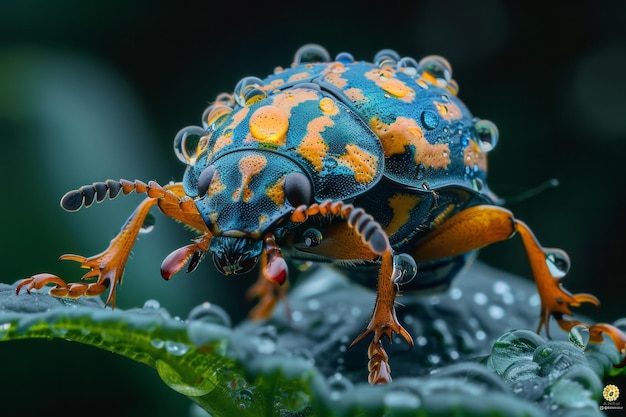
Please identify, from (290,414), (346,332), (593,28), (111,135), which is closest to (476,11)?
(593,28)

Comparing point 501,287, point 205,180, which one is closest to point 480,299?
point 501,287

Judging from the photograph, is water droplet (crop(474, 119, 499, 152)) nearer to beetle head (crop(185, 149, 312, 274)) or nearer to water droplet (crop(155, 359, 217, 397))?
beetle head (crop(185, 149, 312, 274))

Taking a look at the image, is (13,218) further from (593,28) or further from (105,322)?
(593,28)

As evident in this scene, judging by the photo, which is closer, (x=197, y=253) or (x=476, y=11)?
(x=197, y=253)

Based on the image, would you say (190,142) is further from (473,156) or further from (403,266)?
(473,156)

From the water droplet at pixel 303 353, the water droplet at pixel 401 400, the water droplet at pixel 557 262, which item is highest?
the water droplet at pixel 401 400

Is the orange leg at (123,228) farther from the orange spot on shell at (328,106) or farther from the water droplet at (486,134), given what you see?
the water droplet at (486,134)

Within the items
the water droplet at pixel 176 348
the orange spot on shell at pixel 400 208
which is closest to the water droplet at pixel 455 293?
the orange spot on shell at pixel 400 208
